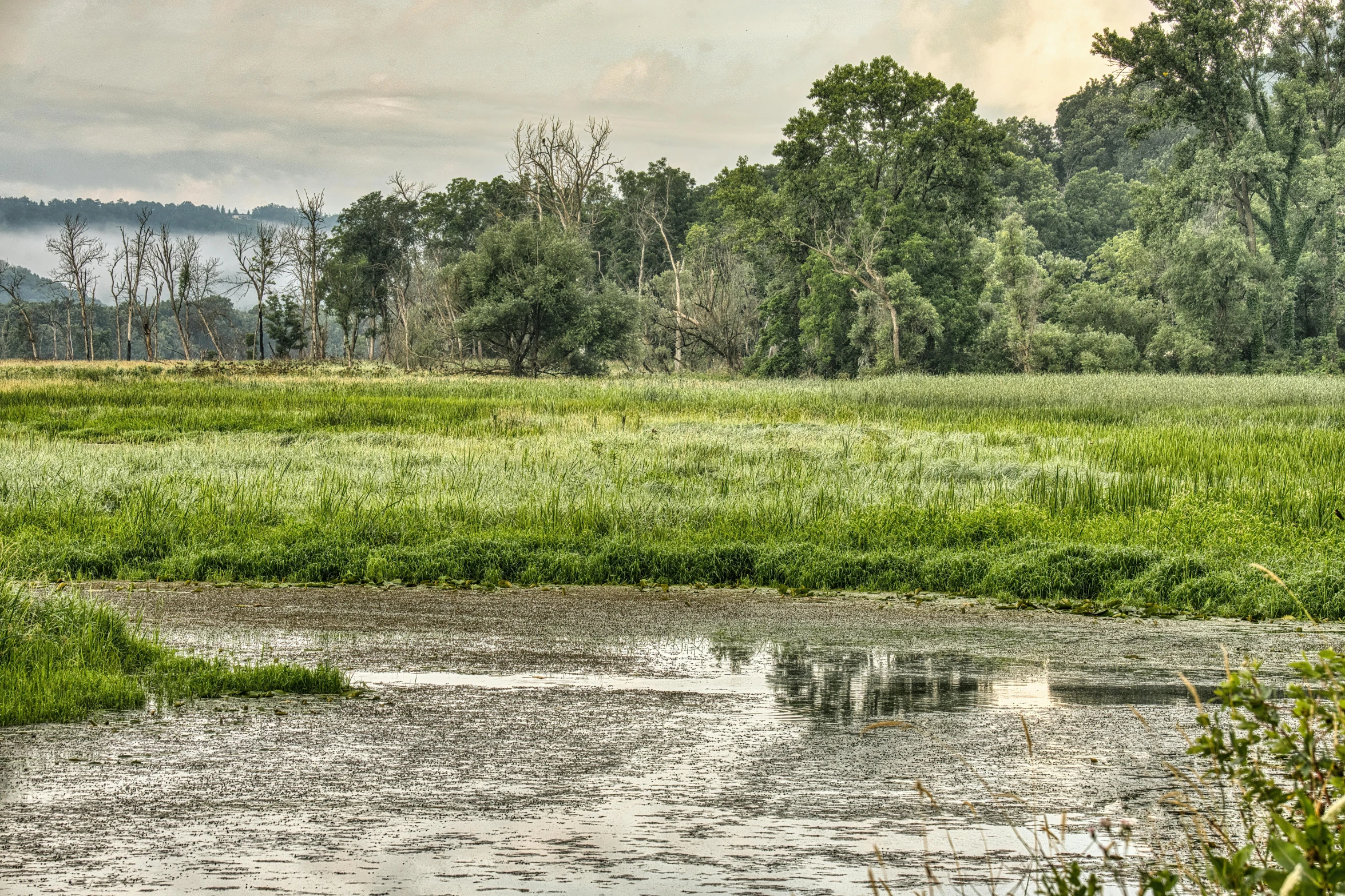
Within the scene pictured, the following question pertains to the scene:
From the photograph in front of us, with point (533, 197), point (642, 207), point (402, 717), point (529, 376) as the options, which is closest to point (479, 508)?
point (402, 717)

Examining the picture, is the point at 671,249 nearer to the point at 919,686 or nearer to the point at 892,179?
the point at 892,179

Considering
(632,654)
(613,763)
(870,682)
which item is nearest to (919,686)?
(870,682)

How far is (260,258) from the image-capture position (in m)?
84.3

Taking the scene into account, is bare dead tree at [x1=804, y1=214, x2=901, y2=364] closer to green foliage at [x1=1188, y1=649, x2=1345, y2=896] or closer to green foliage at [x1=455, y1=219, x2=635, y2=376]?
green foliage at [x1=455, y1=219, x2=635, y2=376]

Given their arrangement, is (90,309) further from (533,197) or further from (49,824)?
(49,824)

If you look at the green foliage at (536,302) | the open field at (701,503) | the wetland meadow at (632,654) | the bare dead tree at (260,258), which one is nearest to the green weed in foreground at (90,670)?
the wetland meadow at (632,654)

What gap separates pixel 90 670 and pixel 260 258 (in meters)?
83.3

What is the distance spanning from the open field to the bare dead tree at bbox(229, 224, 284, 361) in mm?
56280

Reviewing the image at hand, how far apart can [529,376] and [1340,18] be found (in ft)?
145

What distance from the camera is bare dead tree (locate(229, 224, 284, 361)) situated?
3240 inches

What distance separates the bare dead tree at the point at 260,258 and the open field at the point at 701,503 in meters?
56.3

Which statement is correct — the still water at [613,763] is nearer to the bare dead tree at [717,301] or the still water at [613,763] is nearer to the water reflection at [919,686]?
the water reflection at [919,686]

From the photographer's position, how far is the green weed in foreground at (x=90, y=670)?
6.57m

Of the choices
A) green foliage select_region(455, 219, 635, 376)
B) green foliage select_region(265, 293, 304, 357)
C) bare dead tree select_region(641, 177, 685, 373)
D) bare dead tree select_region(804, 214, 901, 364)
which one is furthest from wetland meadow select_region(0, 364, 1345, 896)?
green foliage select_region(265, 293, 304, 357)
